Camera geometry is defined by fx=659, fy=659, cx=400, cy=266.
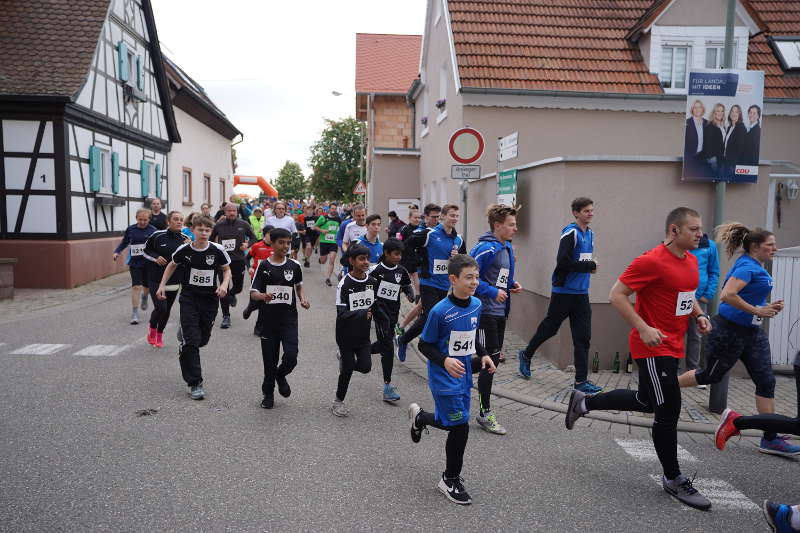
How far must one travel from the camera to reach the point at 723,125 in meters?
6.80

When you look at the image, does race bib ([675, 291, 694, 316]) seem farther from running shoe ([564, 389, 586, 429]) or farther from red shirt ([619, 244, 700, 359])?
running shoe ([564, 389, 586, 429])

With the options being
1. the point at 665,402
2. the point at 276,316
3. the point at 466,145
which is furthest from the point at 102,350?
the point at 665,402

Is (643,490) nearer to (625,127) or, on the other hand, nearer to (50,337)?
(50,337)

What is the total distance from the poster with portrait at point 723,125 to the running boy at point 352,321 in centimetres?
365

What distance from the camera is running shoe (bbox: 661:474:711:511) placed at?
4047 millimetres

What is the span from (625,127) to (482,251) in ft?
33.0

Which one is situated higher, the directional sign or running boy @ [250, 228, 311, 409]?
the directional sign

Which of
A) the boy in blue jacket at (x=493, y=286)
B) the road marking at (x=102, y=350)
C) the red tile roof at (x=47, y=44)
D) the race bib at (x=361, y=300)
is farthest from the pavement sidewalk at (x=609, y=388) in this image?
the red tile roof at (x=47, y=44)

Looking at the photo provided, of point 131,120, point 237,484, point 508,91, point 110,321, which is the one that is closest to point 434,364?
point 237,484

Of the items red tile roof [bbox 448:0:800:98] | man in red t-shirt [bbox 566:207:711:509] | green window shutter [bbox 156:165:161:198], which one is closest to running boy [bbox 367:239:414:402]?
man in red t-shirt [bbox 566:207:711:509]

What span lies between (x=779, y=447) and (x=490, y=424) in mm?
2227

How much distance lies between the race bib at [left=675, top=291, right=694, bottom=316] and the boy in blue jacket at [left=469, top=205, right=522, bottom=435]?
1632 millimetres

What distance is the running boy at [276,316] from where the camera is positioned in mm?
6145

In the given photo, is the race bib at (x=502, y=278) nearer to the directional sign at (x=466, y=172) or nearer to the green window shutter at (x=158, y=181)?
the directional sign at (x=466, y=172)
